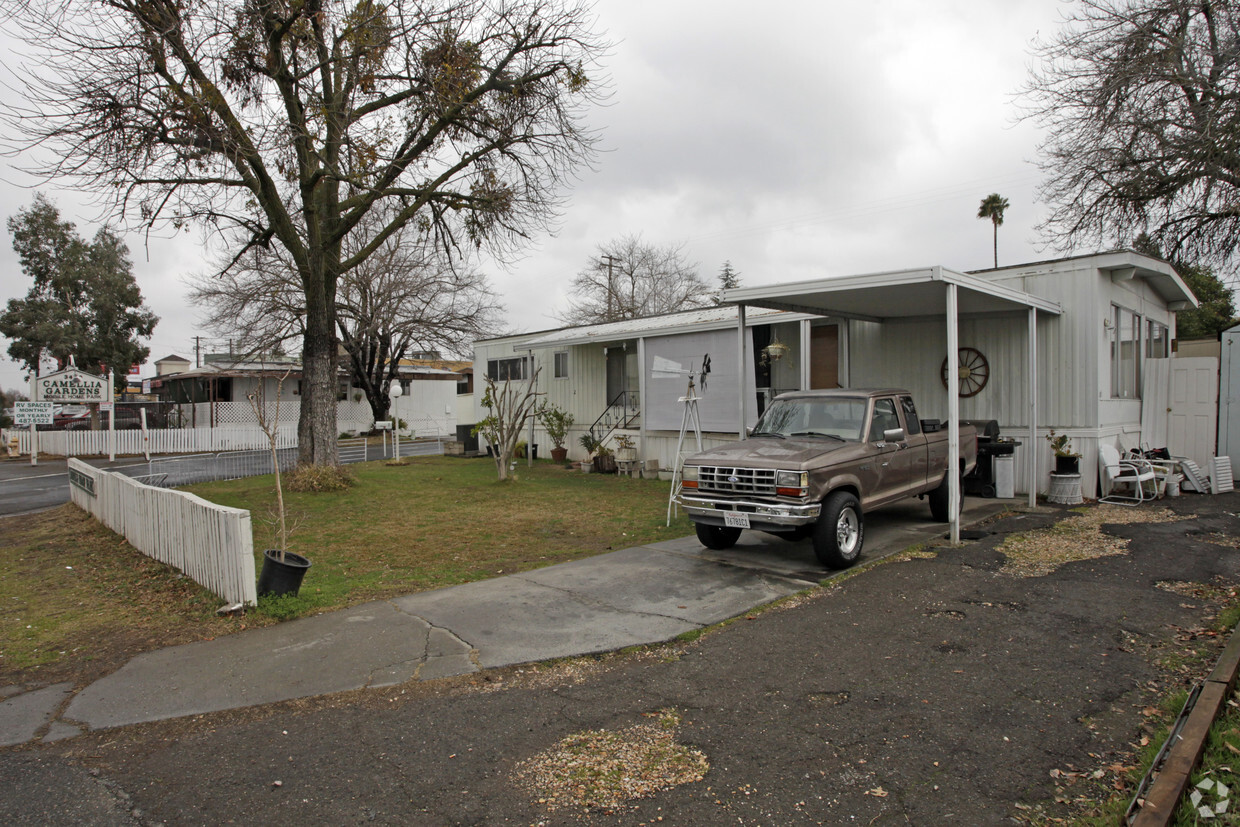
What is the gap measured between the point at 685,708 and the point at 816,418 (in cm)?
514

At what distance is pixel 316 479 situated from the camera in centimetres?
1399

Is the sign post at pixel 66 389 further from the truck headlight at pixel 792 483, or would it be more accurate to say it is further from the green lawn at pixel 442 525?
the truck headlight at pixel 792 483

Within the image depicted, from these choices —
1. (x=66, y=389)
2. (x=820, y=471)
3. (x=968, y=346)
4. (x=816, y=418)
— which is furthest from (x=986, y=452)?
(x=66, y=389)

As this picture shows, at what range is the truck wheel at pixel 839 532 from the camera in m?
7.11

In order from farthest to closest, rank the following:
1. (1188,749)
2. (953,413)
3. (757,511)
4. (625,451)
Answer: (625,451)
(953,413)
(757,511)
(1188,749)

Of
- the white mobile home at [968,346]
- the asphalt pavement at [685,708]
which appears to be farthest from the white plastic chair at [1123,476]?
the asphalt pavement at [685,708]

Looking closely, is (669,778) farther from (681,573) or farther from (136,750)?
(681,573)

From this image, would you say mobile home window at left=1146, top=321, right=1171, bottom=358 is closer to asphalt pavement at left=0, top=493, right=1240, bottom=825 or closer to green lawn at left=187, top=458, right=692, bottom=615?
asphalt pavement at left=0, top=493, right=1240, bottom=825

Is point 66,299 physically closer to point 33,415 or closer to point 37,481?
point 33,415

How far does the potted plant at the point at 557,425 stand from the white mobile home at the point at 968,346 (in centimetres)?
365

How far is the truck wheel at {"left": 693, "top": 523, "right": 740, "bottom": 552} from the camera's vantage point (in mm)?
8211

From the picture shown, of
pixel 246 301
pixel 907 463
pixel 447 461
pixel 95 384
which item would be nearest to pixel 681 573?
pixel 907 463

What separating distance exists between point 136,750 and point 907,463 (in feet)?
25.7

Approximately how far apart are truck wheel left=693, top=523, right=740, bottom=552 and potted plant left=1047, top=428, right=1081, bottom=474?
6.14 metres
